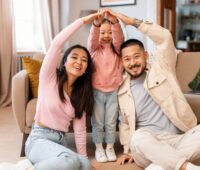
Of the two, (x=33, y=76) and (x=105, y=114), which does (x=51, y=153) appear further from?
(x=33, y=76)

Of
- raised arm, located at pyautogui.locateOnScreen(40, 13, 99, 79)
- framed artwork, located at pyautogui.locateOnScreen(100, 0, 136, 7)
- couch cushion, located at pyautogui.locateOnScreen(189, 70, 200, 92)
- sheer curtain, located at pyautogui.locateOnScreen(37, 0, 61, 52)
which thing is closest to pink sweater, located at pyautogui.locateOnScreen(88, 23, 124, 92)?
raised arm, located at pyautogui.locateOnScreen(40, 13, 99, 79)

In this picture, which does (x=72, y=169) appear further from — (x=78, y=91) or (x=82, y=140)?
(x=78, y=91)

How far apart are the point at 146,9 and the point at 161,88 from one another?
2682mm

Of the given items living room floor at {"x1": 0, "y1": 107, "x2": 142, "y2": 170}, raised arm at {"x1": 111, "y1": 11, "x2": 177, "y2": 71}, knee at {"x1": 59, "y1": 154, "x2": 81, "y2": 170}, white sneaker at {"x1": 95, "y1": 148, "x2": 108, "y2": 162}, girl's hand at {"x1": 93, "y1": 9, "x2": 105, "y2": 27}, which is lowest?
living room floor at {"x1": 0, "y1": 107, "x2": 142, "y2": 170}

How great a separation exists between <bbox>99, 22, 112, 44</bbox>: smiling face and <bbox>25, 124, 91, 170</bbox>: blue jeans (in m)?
0.63

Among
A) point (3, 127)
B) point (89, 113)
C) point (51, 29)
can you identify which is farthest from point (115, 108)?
point (51, 29)

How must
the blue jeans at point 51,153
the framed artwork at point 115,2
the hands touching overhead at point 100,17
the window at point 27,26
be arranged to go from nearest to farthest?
the blue jeans at point 51,153 < the hands touching overhead at point 100,17 < the window at point 27,26 < the framed artwork at point 115,2

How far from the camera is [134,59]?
1888 mm

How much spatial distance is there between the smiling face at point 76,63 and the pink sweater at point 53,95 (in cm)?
7

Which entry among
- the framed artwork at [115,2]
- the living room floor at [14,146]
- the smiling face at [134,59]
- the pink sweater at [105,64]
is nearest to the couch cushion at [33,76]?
the living room floor at [14,146]

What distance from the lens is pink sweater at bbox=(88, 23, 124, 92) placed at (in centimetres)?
200

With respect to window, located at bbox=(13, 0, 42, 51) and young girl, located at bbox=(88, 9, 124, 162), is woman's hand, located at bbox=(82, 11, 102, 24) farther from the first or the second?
A: window, located at bbox=(13, 0, 42, 51)

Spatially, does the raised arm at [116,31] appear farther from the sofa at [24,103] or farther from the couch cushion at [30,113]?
the couch cushion at [30,113]

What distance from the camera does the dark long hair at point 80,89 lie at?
1.85 m
